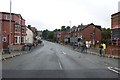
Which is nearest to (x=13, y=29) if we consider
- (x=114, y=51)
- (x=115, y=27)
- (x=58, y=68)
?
(x=115, y=27)

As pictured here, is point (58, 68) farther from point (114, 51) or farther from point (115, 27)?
point (115, 27)

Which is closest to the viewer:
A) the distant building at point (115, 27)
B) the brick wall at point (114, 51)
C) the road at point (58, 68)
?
the road at point (58, 68)

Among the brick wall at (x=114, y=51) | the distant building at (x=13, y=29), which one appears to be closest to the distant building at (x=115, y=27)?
the brick wall at (x=114, y=51)

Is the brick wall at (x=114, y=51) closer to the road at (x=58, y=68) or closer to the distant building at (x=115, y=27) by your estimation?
the road at (x=58, y=68)

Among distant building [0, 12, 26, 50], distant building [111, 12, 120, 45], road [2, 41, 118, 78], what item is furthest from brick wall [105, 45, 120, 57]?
distant building [0, 12, 26, 50]

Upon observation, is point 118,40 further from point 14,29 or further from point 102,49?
point 14,29

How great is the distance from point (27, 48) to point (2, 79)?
164 ft

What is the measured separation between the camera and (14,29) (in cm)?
7456

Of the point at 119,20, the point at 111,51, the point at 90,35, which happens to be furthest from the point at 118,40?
the point at 90,35

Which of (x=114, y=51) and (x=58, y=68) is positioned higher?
(x=114, y=51)

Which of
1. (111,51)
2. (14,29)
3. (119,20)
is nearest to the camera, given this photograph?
(111,51)

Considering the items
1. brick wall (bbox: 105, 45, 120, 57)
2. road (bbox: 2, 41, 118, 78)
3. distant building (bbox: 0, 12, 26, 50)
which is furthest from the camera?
distant building (bbox: 0, 12, 26, 50)

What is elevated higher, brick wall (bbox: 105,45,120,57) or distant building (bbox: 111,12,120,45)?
distant building (bbox: 111,12,120,45)

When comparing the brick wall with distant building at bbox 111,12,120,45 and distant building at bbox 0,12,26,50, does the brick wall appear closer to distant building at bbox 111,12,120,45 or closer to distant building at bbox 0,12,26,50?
distant building at bbox 111,12,120,45
